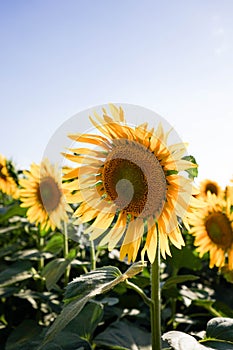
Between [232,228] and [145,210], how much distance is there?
922mm

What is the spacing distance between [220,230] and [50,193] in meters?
0.84

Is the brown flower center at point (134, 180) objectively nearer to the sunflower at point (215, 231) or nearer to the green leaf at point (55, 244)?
the sunflower at point (215, 231)

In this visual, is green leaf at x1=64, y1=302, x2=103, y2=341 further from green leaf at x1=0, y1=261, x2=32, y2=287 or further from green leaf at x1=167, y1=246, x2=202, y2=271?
green leaf at x1=167, y1=246, x2=202, y2=271

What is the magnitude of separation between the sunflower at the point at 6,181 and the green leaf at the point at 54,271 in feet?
4.12

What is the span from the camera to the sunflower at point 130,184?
3.74ft

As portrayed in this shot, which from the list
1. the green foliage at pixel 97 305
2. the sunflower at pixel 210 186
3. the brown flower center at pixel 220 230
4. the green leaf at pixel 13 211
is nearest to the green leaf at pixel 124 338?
the green foliage at pixel 97 305

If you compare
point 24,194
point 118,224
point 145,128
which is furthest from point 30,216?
point 145,128

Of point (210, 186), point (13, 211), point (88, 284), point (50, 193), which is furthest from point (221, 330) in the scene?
point (210, 186)

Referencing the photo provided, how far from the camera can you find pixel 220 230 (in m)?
2.06

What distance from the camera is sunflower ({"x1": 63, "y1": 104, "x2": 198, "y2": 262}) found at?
114 centimetres

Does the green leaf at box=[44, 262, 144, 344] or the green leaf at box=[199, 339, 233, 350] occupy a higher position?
the green leaf at box=[44, 262, 144, 344]

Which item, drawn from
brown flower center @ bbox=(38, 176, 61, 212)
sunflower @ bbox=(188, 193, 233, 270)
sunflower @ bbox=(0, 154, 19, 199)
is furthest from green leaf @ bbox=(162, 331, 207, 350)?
sunflower @ bbox=(0, 154, 19, 199)

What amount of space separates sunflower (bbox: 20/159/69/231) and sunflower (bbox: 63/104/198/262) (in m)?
0.82

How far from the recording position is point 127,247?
4.02 ft
